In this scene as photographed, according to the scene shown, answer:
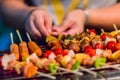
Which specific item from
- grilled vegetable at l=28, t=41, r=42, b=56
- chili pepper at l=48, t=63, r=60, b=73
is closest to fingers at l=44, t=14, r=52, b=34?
grilled vegetable at l=28, t=41, r=42, b=56

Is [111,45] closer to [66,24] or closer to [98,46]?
[98,46]

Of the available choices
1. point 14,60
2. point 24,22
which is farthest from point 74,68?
point 24,22

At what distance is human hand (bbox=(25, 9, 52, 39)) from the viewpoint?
1.71m

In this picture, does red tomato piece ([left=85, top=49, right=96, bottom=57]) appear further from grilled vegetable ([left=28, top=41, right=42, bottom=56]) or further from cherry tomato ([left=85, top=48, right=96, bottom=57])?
grilled vegetable ([left=28, top=41, right=42, bottom=56])

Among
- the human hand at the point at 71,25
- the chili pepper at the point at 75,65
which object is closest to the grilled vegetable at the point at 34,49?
the human hand at the point at 71,25

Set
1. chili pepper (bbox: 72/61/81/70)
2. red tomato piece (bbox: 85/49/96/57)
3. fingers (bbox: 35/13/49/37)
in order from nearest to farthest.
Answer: chili pepper (bbox: 72/61/81/70), red tomato piece (bbox: 85/49/96/57), fingers (bbox: 35/13/49/37)

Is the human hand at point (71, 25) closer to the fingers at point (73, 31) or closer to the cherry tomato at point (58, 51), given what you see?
the fingers at point (73, 31)

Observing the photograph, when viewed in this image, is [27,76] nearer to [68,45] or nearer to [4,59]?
[4,59]

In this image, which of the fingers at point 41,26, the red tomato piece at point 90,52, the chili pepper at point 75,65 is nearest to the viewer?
the chili pepper at point 75,65

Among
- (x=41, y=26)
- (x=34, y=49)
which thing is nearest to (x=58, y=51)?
(x=34, y=49)

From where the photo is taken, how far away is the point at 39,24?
1711 millimetres

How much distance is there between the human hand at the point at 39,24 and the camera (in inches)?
67.4

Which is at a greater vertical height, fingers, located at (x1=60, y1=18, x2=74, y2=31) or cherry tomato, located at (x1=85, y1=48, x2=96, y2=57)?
fingers, located at (x1=60, y1=18, x2=74, y2=31)

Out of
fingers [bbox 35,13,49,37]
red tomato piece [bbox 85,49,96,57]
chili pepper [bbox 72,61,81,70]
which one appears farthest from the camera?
fingers [bbox 35,13,49,37]
